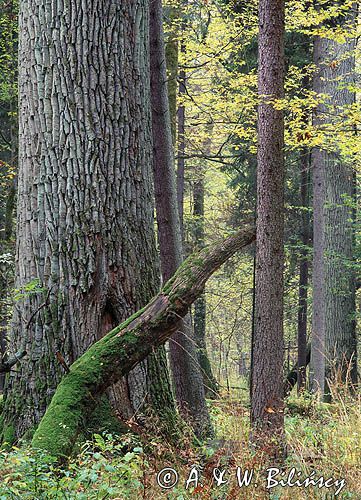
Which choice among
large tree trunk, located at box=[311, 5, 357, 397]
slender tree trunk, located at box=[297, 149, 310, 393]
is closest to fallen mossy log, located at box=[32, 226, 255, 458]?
large tree trunk, located at box=[311, 5, 357, 397]

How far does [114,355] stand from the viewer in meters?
4.05

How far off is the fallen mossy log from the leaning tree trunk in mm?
730

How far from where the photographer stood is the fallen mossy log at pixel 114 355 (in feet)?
→ 12.5

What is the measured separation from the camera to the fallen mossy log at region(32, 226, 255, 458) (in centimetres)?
381

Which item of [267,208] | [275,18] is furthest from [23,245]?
[275,18]

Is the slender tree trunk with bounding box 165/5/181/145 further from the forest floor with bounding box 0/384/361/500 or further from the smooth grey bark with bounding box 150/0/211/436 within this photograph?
the forest floor with bounding box 0/384/361/500

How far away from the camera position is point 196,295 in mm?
4340

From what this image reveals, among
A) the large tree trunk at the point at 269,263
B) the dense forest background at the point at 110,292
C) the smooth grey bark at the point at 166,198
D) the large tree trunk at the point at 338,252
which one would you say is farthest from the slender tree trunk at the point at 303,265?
the large tree trunk at the point at 269,263

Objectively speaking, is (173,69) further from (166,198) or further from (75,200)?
(75,200)

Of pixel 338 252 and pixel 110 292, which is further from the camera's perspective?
pixel 338 252

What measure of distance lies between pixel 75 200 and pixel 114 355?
1477 mm

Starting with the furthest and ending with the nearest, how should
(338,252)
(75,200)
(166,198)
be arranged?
(338,252)
(166,198)
(75,200)

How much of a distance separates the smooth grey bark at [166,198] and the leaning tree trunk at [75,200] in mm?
3092

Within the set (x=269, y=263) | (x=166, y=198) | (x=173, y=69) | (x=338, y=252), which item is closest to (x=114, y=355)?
(x=269, y=263)
